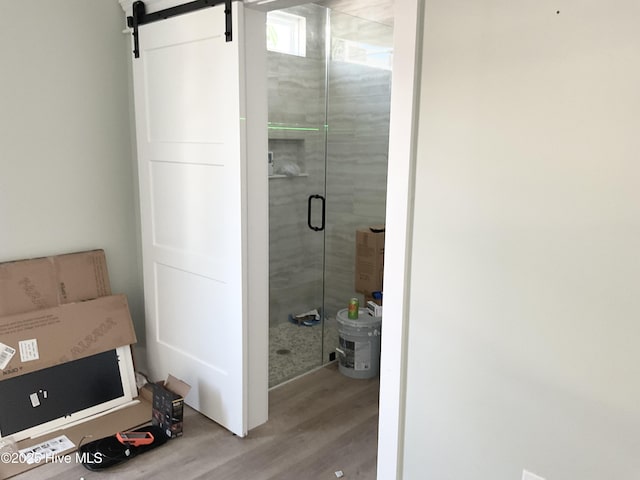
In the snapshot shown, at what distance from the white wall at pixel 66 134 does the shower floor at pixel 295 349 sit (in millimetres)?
1042

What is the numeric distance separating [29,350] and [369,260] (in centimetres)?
200

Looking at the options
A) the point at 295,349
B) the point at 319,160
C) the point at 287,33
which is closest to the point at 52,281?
the point at 295,349

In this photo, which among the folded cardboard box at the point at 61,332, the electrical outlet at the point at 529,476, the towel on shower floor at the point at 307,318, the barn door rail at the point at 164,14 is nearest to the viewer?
the electrical outlet at the point at 529,476

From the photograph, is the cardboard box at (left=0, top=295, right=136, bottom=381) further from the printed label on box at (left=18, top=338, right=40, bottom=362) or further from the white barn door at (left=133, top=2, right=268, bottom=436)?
the white barn door at (left=133, top=2, right=268, bottom=436)

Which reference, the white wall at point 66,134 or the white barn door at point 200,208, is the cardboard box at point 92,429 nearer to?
the white barn door at point 200,208

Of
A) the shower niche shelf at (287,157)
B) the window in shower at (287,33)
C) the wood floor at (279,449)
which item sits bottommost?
the wood floor at (279,449)

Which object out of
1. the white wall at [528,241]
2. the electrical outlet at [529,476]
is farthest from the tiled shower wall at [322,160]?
the electrical outlet at [529,476]

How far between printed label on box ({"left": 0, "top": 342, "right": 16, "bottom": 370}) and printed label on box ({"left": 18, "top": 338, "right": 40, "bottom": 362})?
0.04 metres

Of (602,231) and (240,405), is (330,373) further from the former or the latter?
(602,231)

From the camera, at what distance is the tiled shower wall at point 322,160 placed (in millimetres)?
3623

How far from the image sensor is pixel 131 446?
2.32m

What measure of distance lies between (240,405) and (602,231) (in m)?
1.79

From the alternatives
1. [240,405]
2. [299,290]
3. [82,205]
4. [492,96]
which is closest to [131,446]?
[240,405]

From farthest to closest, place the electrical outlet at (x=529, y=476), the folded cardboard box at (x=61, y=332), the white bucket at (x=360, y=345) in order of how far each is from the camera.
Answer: the white bucket at (x=360, y=345), the folded cardboard box at (x=61, y=332), the electrical outlet at (x=529, y=476)
